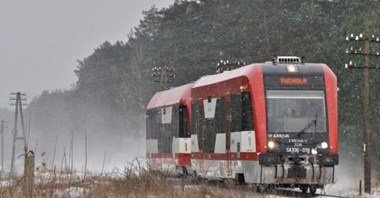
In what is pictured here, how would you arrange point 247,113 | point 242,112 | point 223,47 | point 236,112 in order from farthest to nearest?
1. point 223,47
2. point 236,112
3. point 242,112
4. point 247,113

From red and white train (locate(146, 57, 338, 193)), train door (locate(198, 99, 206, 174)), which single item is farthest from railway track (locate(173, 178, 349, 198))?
train door (locate(198, 99, 206, 174))

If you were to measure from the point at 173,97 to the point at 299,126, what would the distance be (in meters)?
11.4

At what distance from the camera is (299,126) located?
19.5 metres

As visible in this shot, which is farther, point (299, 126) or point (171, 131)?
point (171, 131)

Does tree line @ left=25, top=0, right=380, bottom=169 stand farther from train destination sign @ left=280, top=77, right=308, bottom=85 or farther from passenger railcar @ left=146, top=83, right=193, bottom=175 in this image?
train destination sign @ left=280, top=77, right=308, bottom=85

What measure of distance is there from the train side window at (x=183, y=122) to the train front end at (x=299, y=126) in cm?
846

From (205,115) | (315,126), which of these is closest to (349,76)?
(205,115)

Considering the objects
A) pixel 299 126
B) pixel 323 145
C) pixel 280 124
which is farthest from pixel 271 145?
pixel 323 145

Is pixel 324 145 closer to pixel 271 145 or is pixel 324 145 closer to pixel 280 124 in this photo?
pixel 280 124

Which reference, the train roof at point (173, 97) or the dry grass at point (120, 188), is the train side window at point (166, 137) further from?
the dry grass at point (120, 188)

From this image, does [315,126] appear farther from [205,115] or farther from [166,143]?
[166,143]

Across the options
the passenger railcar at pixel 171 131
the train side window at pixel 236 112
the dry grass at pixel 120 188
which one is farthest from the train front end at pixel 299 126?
the passenger railcar at pixel 171 131

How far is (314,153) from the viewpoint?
63.4 feet

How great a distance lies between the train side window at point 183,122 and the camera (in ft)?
93.2
